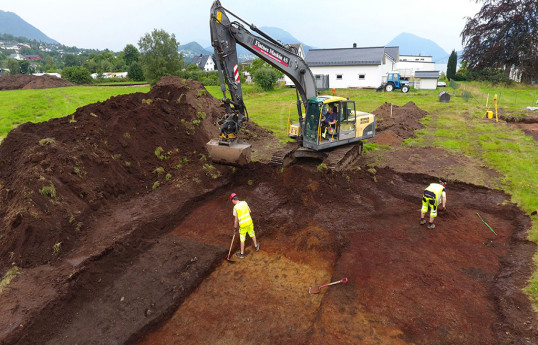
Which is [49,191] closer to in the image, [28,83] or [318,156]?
[318,156]

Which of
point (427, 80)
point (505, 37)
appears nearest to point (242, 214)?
point (427, 80)

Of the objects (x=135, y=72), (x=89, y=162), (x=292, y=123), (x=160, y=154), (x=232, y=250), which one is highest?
(x=135, y=72)

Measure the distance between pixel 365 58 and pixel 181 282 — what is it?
37.7 meters

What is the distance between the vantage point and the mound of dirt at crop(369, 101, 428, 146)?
16.8 metres

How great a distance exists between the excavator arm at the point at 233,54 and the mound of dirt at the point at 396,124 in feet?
25.6

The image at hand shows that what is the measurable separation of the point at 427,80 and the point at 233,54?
1287 inches

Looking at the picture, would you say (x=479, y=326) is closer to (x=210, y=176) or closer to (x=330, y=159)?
(x=330, y=159)

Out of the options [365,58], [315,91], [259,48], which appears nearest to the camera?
[259,48]

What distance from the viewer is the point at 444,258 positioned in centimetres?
774

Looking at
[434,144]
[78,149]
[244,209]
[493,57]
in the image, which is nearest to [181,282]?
[244,209]

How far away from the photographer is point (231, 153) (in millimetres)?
9844

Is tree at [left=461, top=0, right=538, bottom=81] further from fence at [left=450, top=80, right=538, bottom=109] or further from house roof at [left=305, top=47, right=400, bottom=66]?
house roof at [left=305, top=47, right=400, bottom=66]

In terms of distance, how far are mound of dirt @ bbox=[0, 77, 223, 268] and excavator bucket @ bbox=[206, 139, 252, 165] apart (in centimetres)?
218

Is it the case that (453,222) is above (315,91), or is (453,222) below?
below
